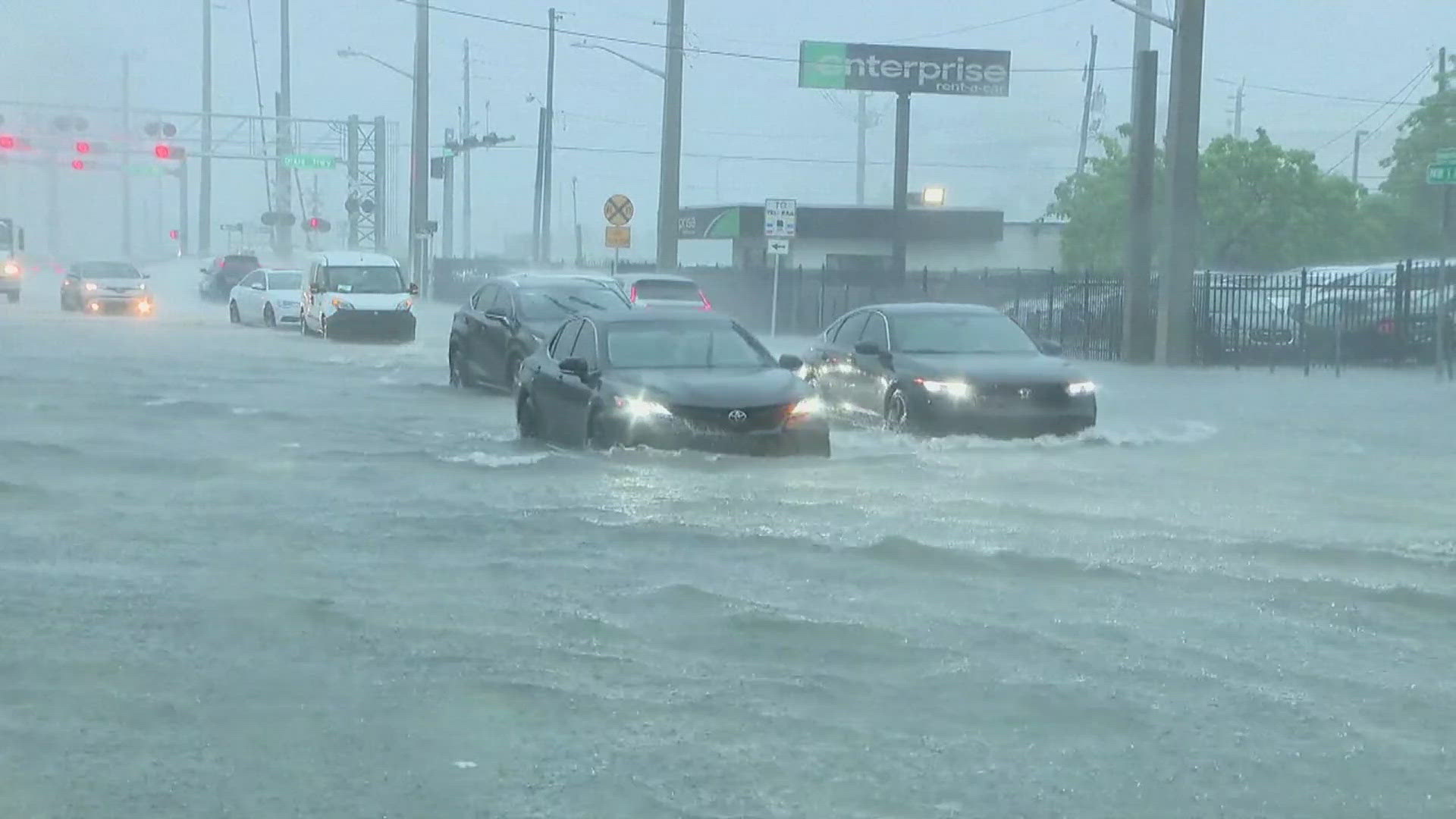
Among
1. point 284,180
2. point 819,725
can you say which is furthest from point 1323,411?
point 284,180

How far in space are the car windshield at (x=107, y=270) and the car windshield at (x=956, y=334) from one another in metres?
37.7

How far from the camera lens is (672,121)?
1647 inches

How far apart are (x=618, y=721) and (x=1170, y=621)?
11.0ft

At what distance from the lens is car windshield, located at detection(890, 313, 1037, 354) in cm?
1936

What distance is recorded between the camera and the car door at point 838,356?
795 inches

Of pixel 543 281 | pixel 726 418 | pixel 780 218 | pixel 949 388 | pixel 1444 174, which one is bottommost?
pixel 726 418

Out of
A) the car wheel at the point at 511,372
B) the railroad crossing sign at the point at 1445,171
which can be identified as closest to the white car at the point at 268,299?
the car wheel at the point at 511,372

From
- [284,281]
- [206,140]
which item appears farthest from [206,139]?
[284,281]

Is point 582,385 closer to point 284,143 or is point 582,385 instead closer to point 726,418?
point 726,418

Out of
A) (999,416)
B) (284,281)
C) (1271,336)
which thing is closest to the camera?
(999,416)

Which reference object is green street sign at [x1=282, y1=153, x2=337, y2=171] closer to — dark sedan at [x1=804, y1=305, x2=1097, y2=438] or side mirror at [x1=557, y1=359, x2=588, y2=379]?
dark sedan at [x1=804, y1=305, x2=1097, y2=438]

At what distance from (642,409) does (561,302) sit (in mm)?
8636

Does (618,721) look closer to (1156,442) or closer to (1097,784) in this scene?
(1097,784)

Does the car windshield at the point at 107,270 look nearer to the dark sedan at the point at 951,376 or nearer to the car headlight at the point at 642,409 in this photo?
the dark sedan at the point at 951,376
